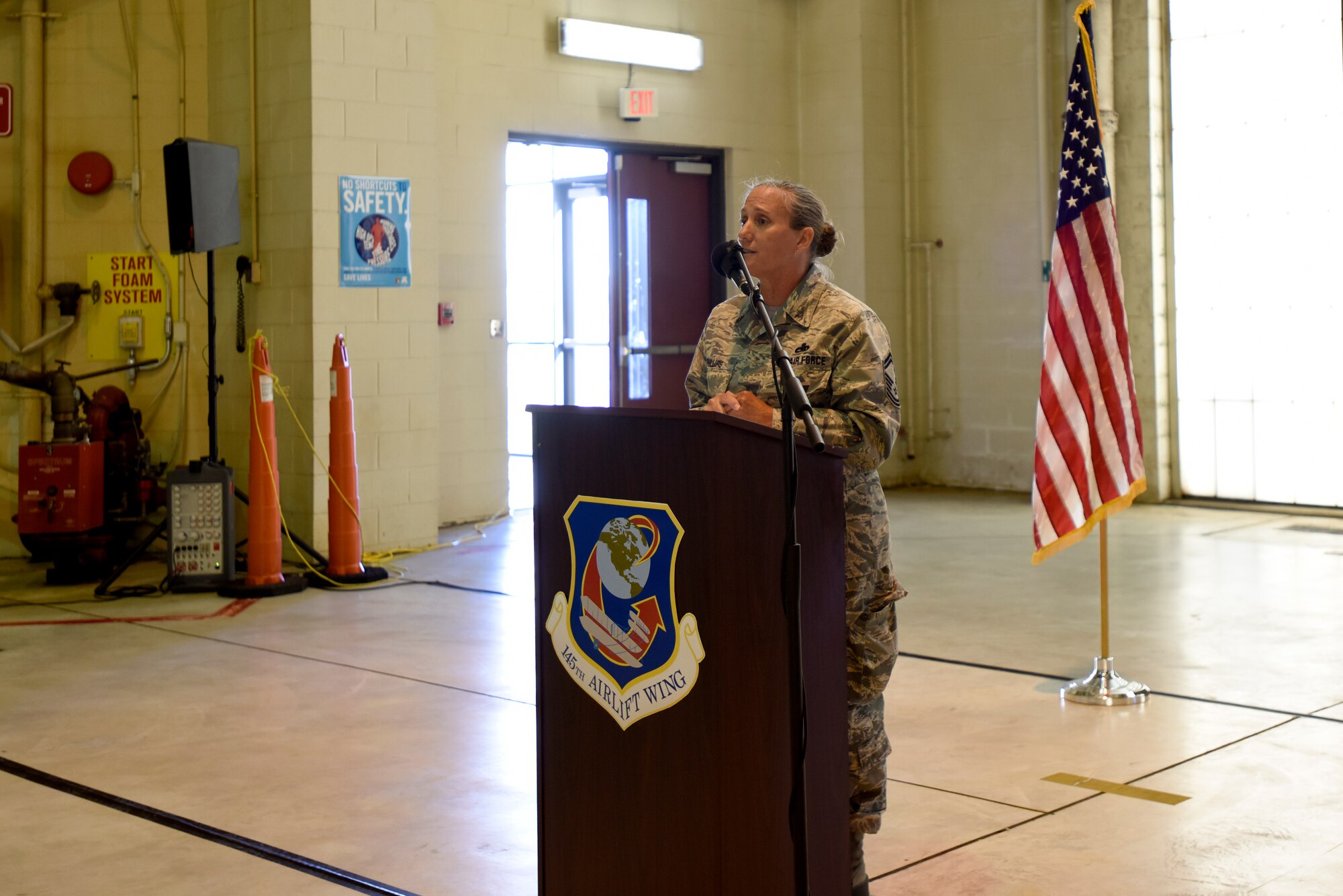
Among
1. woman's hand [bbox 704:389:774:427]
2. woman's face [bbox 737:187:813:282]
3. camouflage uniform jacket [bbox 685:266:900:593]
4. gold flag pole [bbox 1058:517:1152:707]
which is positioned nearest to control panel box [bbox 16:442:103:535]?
gold flag pole [bbox 1058:517:1152:707]

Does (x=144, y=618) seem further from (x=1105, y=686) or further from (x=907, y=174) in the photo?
(x=907, y=174)

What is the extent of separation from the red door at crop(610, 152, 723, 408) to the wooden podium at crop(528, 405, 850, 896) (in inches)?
304

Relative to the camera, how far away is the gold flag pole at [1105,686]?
4703 millimetres

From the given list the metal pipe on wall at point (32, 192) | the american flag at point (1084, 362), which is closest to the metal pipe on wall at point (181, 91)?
the metal pipe on wall at point (32, 192)

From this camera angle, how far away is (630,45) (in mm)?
9805

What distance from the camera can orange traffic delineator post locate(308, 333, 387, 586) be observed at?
284 inches

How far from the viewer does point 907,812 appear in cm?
361

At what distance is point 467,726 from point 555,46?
625 centimetres

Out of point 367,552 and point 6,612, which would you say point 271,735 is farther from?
point 367,552

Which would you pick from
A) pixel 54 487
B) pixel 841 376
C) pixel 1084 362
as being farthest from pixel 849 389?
pixel 54 487

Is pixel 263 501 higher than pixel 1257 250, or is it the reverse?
pixel 1257 250

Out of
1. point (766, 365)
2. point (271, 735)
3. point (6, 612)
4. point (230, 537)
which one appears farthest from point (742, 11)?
point (766, 365)

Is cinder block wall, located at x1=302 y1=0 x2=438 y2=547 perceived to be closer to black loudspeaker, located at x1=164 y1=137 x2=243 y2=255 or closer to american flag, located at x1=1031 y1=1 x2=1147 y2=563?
black loudspeaker, located at x1=164 y1=137 x2=243 y2=255

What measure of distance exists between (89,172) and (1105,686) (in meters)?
6.35
